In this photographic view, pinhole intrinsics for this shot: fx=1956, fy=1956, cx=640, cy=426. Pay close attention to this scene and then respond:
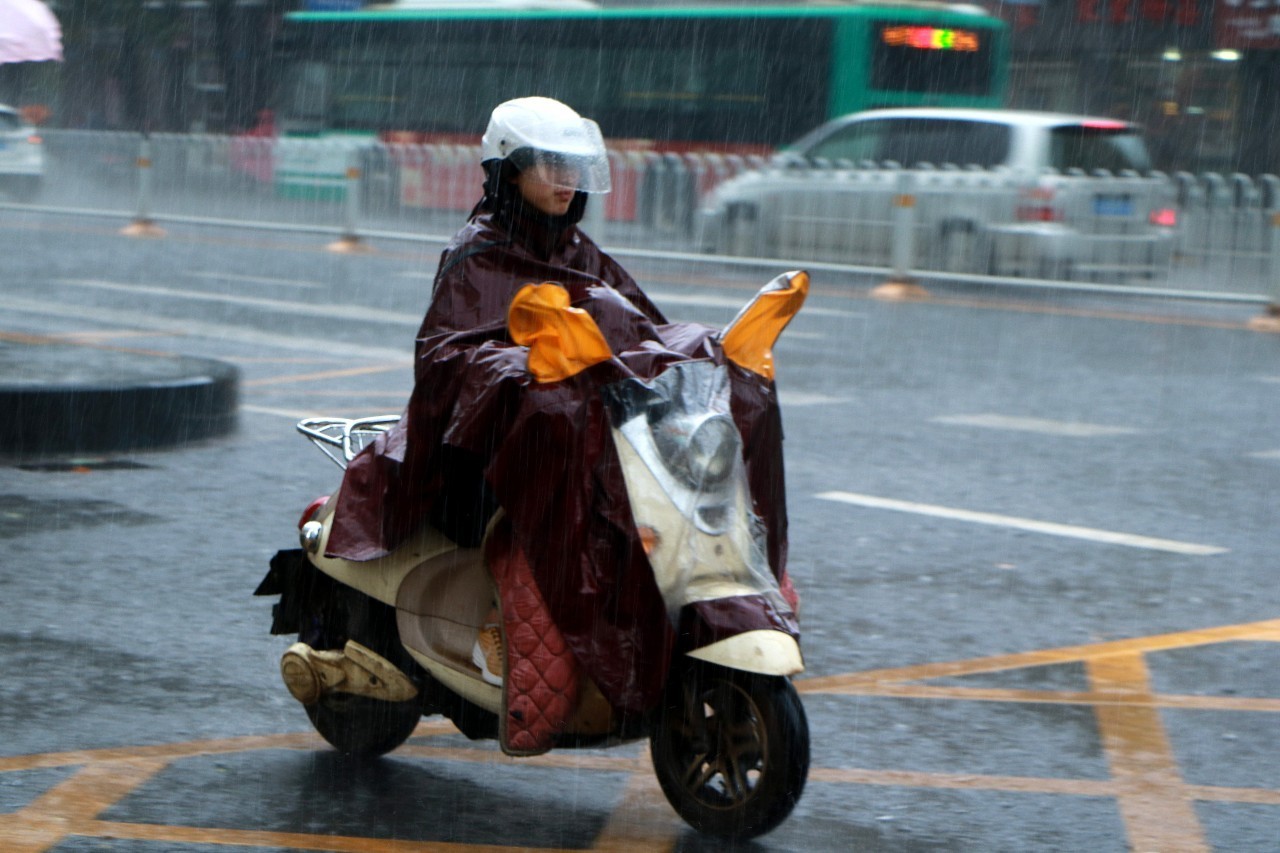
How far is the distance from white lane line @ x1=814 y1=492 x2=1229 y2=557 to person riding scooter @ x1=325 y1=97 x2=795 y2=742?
3463mm

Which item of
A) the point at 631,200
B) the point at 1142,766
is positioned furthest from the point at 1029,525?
the point at 631,200

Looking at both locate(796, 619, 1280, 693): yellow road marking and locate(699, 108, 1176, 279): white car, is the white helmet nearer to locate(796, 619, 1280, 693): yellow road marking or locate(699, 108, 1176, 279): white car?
locate(796, 619, 1280, 693): yellow road marking

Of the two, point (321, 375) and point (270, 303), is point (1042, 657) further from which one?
point (270, 303)

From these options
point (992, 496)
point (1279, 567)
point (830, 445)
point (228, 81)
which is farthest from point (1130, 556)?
point (228, 81)

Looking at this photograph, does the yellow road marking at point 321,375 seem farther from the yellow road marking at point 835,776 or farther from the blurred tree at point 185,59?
the blurred tree at point 185,59

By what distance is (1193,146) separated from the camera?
29.8 m

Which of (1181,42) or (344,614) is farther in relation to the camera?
(1181,42)

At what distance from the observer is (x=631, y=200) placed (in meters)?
22.3

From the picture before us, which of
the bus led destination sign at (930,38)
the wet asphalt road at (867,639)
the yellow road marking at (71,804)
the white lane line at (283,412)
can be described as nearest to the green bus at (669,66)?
the bus led destination sign at (930,38)

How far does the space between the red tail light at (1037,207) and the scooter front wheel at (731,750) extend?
50.2 feet

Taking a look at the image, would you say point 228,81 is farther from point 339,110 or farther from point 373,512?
point 373,512

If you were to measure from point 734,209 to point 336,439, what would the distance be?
56.1 ft

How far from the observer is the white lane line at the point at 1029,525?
729cm

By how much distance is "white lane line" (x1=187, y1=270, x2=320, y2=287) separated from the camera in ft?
60.2
